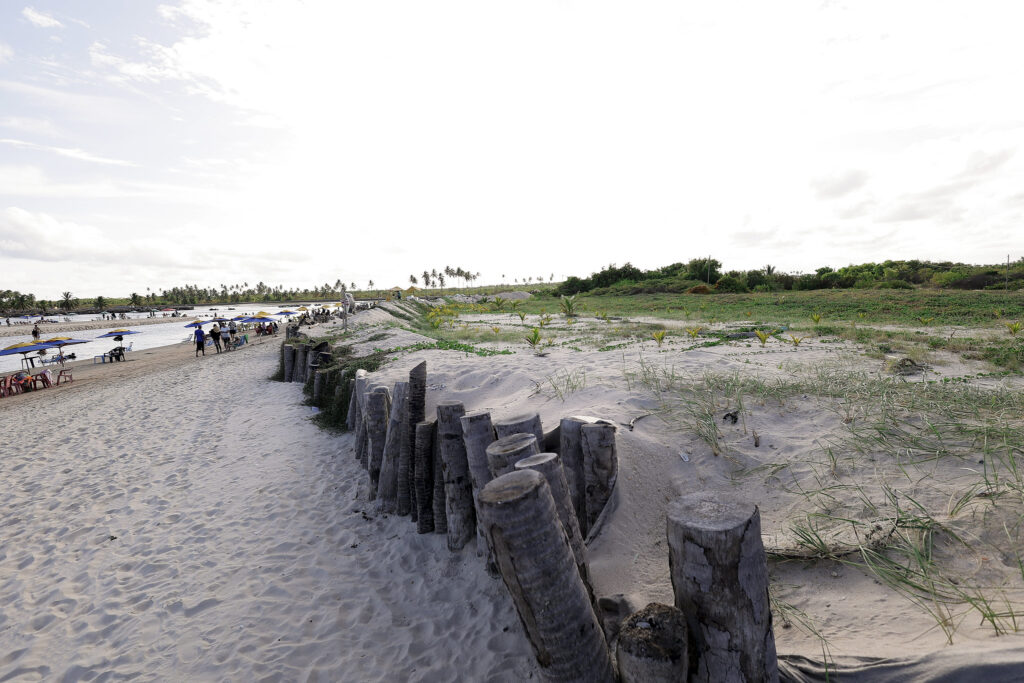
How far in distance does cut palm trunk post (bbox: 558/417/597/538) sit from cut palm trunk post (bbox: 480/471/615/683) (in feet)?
5.28

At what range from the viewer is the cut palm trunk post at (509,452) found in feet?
11.6

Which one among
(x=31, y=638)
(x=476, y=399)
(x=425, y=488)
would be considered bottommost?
(x=31, y=638)

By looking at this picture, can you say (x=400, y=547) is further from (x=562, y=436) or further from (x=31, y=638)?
(x=31, y=638)

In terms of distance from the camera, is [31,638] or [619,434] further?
[619,434]

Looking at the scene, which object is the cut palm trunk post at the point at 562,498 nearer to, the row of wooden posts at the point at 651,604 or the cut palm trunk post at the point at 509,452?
the row of wooden posts at the point at 651,604

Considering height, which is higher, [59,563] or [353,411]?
[353,411]

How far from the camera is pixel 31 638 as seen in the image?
4.42m

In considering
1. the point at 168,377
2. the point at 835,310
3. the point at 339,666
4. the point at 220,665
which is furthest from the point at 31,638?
the point at 835,310

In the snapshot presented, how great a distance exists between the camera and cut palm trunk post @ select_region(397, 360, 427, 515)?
591 centimetres

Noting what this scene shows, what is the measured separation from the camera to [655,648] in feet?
6.95

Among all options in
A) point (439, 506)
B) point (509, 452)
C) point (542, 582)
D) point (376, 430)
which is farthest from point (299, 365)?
point (542, 582)

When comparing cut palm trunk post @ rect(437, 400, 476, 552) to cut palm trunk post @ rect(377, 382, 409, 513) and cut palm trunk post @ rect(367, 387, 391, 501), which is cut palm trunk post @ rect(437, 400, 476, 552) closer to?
cut palm trunk post @ rect(377, 382, 409, 513)

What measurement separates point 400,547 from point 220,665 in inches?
76.2

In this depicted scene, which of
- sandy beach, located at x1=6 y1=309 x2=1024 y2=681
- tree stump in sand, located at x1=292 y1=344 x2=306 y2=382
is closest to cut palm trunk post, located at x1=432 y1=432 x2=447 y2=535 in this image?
sandy beach, located at x1=6 y1=309 x2=1024 y2=681
